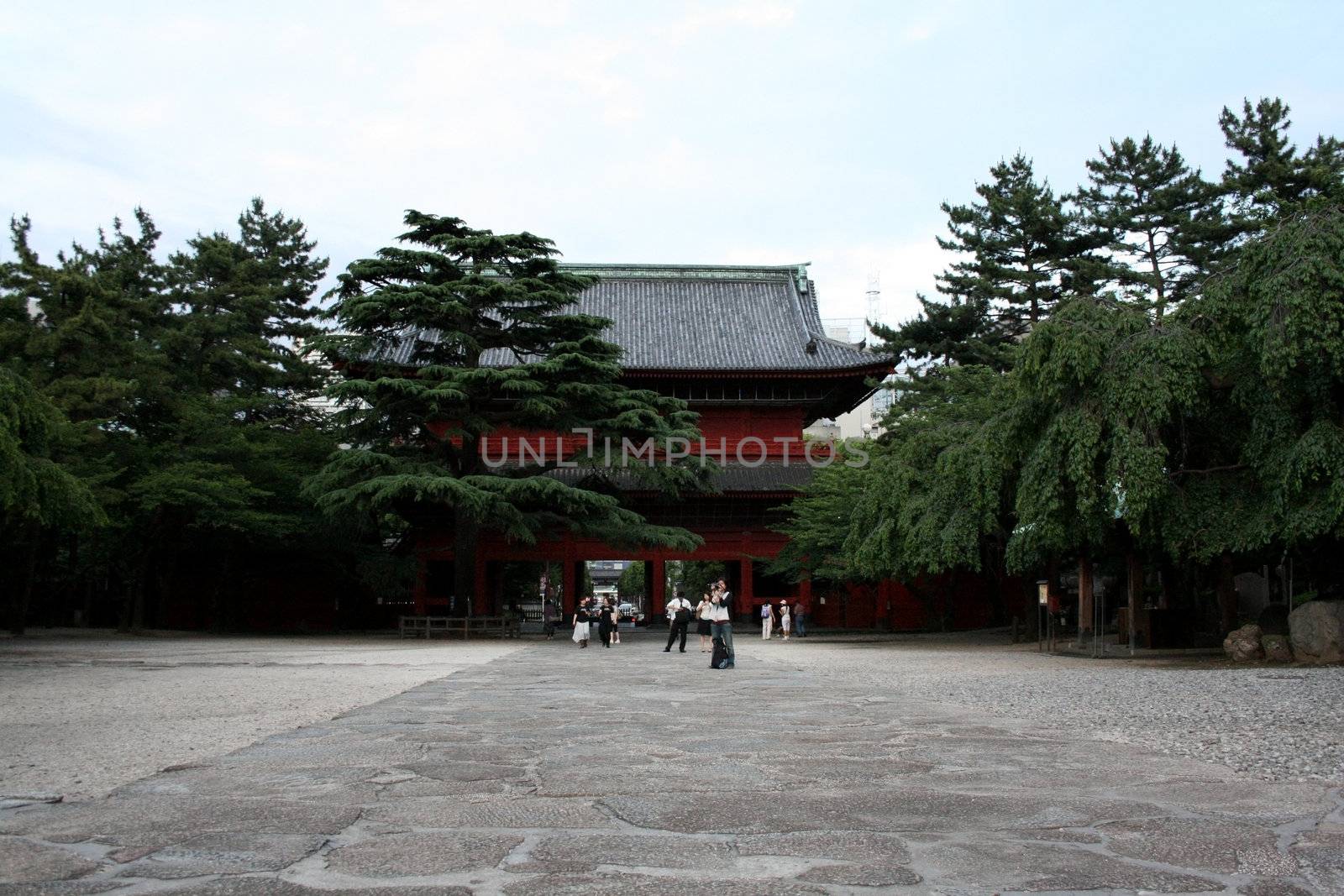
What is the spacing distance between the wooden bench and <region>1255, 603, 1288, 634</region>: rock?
18.3 m

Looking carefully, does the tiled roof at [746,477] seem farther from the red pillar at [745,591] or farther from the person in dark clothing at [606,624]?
the person in dark clothing at [606,624]

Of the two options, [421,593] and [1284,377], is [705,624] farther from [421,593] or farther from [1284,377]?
[421,593]

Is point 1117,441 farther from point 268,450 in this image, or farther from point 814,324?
point 814,324

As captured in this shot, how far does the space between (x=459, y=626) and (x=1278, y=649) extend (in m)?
19.7

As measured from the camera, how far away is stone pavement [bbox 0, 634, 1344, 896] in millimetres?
3844

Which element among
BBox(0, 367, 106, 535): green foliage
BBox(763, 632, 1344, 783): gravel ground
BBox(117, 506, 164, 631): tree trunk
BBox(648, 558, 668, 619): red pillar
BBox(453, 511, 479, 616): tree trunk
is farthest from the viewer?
BBox(648, 558, 668, 619): red pillar

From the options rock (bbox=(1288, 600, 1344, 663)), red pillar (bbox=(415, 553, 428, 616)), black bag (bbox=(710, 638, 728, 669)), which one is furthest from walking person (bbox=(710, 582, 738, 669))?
red pillar (bbox=(415, 553, 428, 616))

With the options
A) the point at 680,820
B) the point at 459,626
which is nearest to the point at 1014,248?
the point at 459,626

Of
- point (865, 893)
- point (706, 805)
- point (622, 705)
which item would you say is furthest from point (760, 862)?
point (622, 705)

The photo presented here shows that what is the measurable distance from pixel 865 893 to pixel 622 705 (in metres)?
6.82

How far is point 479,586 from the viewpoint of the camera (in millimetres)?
33188

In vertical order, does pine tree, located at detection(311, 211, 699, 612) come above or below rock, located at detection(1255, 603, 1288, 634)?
above

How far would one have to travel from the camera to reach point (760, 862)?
4059 mm

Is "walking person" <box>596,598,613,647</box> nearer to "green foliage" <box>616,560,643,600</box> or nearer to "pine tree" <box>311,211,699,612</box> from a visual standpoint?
"pine tree" <box>311,211,699,612</box>
